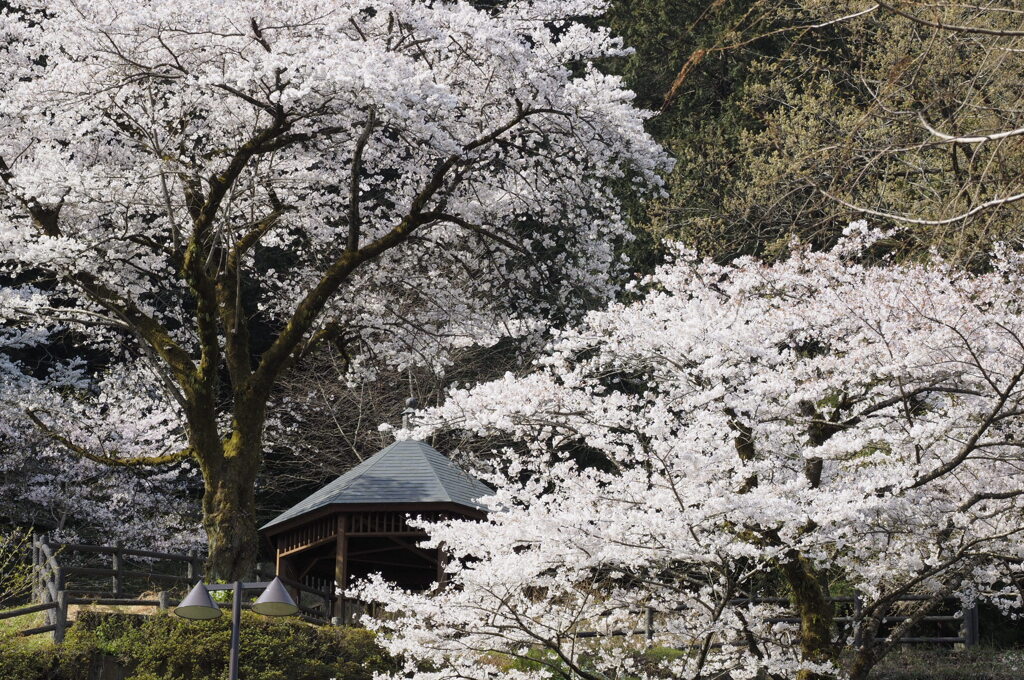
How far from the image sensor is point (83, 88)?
36.5ft

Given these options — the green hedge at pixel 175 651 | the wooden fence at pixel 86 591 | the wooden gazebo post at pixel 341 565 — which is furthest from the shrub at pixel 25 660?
the wooden gazebo post at pixel 341 565

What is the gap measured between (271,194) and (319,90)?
2.70 metres

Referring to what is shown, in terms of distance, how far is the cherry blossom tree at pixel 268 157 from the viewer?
1073cm

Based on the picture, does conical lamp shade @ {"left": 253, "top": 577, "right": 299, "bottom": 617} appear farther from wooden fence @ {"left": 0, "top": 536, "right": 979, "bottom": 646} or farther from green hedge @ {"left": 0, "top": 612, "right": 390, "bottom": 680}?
wooden fence @ {"left": 0, "top": 536, "right": 979, "bottom": 646}

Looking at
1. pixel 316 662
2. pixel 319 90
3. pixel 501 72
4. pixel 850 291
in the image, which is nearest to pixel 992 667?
pixel 850 291

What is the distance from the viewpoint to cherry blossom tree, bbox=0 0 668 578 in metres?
10.7

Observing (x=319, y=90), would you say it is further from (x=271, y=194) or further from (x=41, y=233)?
(x=41, y=233)

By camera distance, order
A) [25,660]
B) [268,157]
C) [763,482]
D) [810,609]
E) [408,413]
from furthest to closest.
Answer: [408,413], [268,157], [25,660], [763,482], [810,609]

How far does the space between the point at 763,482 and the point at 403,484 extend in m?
5.62

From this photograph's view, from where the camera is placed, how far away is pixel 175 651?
10172 millimetres

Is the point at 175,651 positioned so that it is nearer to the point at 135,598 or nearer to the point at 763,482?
the point at 135,598

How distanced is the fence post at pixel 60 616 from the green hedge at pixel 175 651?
0.21 m

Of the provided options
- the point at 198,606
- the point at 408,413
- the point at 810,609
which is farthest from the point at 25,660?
the point at 810,609

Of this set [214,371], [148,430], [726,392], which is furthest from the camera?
[148,430]
